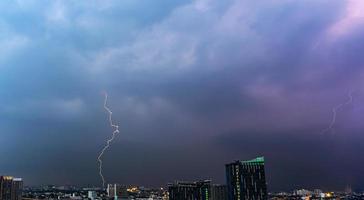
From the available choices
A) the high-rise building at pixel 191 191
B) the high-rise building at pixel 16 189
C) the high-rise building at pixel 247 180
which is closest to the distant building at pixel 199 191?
the high-rise building at pixel 191 191

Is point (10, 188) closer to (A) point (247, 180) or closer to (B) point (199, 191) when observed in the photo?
(B) point (199, 191)

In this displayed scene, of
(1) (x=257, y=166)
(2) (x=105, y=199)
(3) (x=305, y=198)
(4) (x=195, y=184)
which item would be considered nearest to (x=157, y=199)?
(2) (x=105, y=199)

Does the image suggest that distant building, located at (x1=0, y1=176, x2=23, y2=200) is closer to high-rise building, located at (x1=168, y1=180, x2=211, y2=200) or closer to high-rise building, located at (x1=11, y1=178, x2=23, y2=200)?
high-rise building, located at (x1=11, y1=178, x2=23, y2=200)

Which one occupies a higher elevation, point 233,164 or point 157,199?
point 233,164

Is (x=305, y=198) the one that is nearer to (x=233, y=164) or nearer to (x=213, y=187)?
(x=213, y=187)

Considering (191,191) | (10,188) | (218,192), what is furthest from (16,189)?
(218,192)

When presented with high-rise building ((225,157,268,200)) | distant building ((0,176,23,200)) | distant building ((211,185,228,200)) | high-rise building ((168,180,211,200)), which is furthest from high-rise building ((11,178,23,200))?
high-rise building ((225,157,268,200))

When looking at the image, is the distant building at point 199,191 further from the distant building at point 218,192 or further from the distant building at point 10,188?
the distant building at point 10,188

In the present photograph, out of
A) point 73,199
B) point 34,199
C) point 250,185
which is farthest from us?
point 73,199
